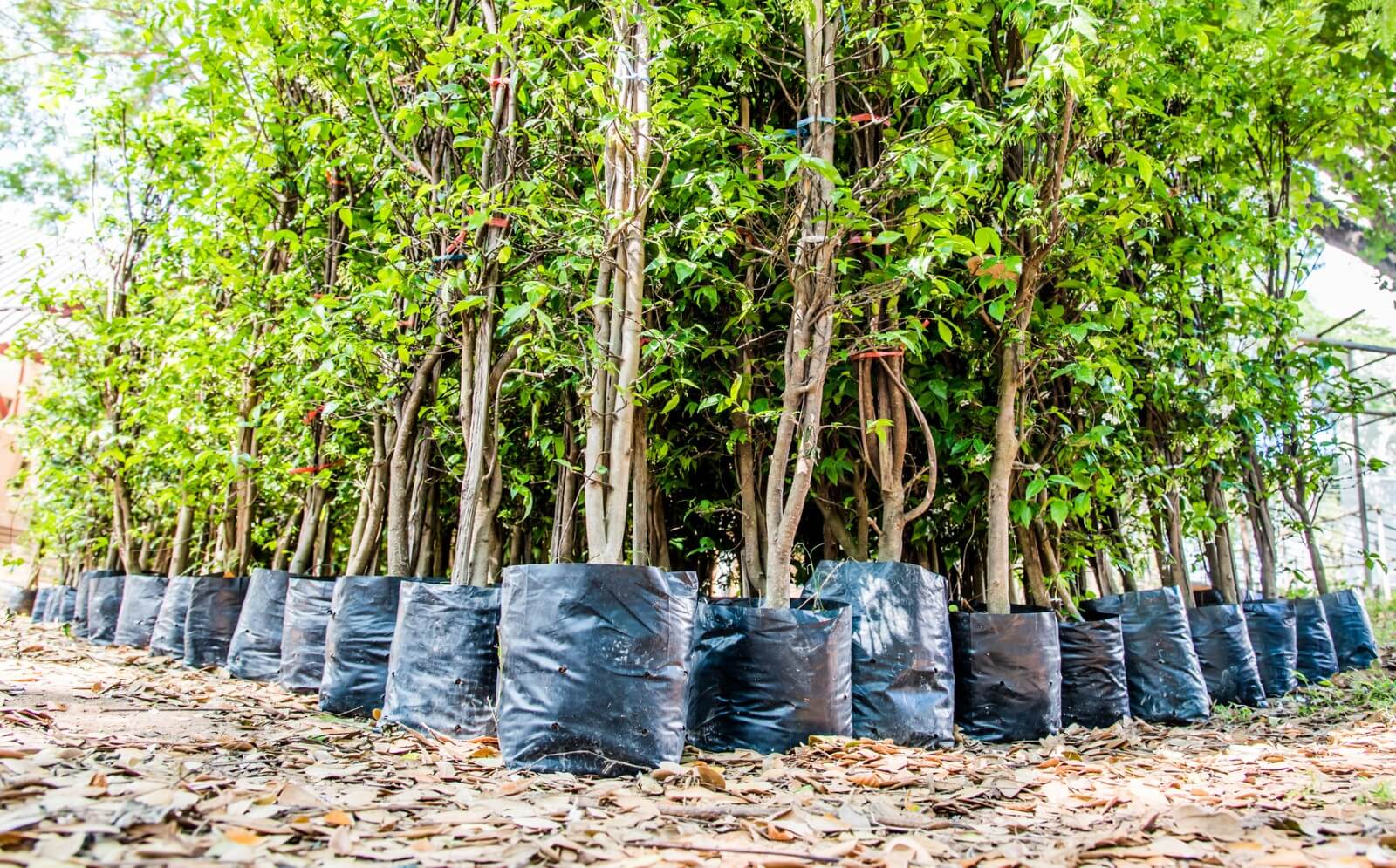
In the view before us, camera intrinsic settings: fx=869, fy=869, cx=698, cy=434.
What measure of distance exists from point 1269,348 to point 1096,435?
5.80 feet

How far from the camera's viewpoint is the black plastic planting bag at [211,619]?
14.5 feet

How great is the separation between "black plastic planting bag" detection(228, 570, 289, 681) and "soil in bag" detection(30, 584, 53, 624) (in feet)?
15.8

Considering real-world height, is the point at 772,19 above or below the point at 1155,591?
above

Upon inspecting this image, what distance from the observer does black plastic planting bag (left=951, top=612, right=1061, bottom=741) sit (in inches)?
118

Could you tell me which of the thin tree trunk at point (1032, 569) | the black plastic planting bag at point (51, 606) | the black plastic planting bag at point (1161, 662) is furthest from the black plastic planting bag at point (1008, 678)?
the black plastic planting bag at point (51, 606)

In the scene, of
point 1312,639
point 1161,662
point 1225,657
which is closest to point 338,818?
point 1161,662

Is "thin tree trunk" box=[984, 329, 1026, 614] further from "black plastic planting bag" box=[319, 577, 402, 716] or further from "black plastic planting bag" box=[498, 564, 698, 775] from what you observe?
"black plastic planting bag" box=[319, 577, 402, 716]

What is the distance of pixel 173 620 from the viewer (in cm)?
471

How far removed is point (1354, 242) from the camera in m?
6.99

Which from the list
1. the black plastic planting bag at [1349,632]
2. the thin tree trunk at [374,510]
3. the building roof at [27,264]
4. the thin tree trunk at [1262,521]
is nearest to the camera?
the thin tree trunk at [374,510]

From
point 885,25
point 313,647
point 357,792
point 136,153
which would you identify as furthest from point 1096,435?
point 136,153

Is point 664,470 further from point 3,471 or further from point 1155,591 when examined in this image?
point 3,471

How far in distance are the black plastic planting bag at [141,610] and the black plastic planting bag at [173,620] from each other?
0.37 meters

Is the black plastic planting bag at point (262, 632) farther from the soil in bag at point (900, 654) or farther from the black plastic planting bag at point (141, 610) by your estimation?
the soil in bag at point (900, 654)
